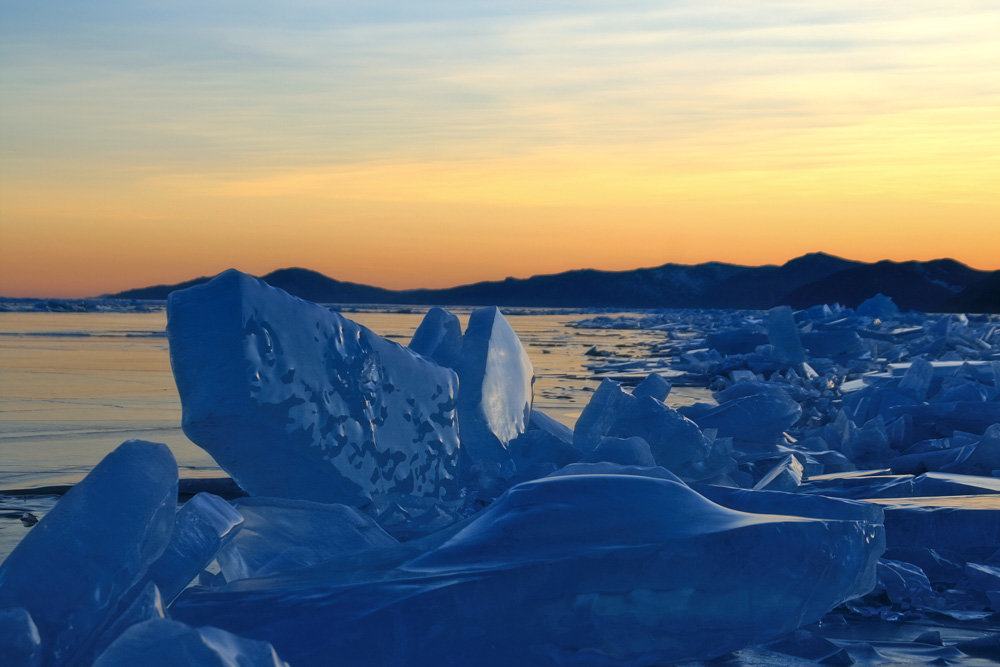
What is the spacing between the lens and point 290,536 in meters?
2.17

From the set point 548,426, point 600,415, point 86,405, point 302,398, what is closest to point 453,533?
point 302,398

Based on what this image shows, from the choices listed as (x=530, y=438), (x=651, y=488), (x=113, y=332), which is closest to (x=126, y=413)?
(x=530, y=438)

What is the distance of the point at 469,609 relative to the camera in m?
1.64

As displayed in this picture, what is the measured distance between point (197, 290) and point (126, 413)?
108 inches

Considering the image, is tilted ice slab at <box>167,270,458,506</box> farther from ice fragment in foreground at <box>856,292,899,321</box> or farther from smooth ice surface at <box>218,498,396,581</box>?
ice fragment in foreground at <box>856,292,899,321</box>

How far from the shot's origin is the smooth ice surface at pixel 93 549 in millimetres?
1439

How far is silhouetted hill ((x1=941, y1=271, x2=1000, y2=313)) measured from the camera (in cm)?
4629

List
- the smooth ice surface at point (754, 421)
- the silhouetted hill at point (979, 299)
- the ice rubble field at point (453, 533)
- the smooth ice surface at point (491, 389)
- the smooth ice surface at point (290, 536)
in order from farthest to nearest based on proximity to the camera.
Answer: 1. the silhouetted hill at point (979, 299)
2. the smooth ice surface at point (754, 421)
3. the smooth ice surface at point (491, 389)
4. the smooth ice surface at point (290, 536)
5. the ice rubble field at point (453, 533)

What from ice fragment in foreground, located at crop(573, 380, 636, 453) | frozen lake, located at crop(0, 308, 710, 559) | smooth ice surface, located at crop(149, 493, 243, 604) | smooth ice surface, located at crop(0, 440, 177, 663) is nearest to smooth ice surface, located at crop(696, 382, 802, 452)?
ice fragment in foreground, located at crop(573, 380, 636, 453)

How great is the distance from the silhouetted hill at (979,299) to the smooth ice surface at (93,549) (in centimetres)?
4820

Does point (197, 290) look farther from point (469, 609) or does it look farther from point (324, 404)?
point (469, 609)

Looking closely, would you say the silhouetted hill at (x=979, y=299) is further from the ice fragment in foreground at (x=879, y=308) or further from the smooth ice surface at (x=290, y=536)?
the smooth ice surface at (x=290, y=536)

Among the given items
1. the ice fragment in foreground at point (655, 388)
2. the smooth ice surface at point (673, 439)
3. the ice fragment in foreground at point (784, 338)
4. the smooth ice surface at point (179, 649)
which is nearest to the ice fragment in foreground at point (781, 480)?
the smooth ice surface at point (673, 439)

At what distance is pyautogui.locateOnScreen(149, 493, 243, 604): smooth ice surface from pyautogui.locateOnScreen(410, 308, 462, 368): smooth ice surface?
1781 millimetres
